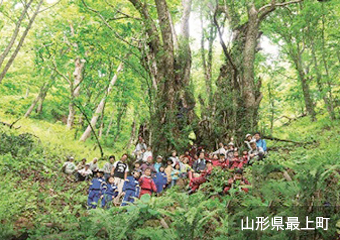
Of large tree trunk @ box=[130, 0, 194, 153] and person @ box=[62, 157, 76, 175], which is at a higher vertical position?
large tree trunk @ box=[130, 0, 194, 153]

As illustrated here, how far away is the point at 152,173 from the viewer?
371 inches

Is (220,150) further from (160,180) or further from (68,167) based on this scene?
(68,167)

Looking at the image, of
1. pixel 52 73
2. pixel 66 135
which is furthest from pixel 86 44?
pixel 66 135

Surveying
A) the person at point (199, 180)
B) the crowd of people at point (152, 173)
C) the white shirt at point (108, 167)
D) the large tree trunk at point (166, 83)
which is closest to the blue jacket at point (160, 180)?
the crowd of people at point (152, 173)

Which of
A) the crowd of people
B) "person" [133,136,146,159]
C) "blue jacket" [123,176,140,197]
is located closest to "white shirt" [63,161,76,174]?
the crowd of people

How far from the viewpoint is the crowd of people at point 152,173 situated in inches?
297

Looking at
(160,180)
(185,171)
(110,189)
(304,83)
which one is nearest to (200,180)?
(160,180)

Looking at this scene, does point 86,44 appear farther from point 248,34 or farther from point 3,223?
point 3,223

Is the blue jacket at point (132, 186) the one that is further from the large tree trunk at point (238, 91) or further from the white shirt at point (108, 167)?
the large tree trunk at point (238, 91)

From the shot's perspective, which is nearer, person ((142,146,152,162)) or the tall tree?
person ((142,146,152,162))

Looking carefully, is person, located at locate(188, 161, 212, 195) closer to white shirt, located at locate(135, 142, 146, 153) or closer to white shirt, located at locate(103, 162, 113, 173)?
white shirt, located at locate(103, 162, 113, 173)

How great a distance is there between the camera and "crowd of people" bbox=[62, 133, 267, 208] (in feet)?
24.7

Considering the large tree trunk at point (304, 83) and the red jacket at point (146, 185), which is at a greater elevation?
the large tree trunk at point (304, 83)

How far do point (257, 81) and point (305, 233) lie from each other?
12.0 m
